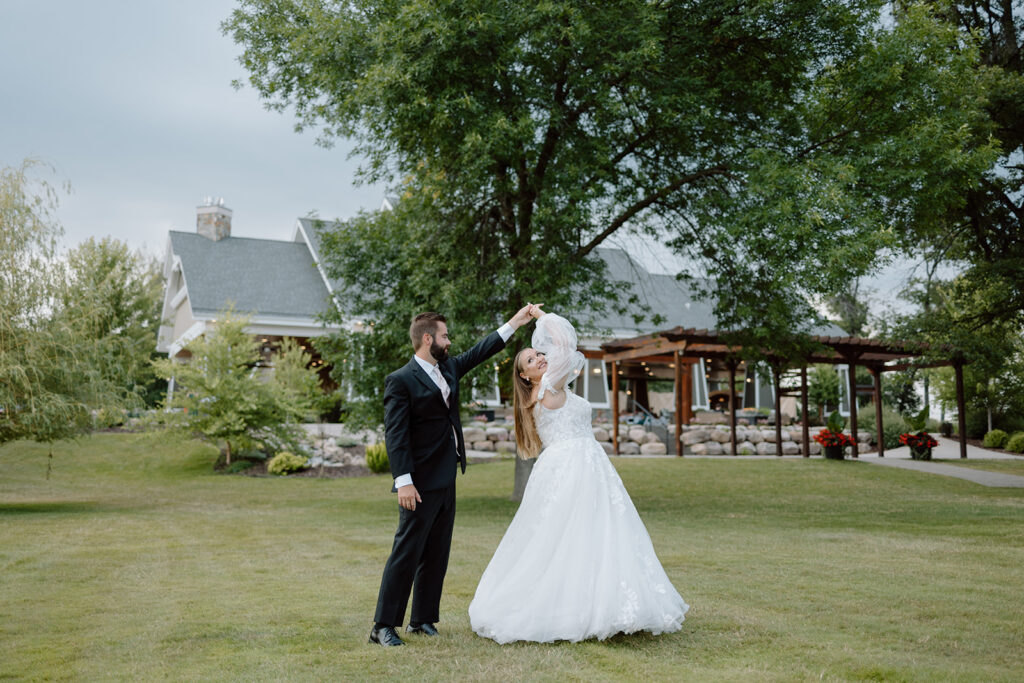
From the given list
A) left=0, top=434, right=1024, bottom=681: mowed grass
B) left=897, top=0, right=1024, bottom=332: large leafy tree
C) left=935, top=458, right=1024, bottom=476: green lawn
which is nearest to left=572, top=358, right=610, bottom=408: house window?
→ left=935, top=458, right=1024, bottom=476: green lawn

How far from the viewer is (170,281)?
106 feet

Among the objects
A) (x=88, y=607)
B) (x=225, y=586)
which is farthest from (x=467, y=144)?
(x=88, y=607)

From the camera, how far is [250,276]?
28.8 m

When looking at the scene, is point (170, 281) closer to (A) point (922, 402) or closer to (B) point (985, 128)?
(B) point (985, 128)

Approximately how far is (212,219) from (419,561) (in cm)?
2864

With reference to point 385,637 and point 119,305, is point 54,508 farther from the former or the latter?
point 119,305

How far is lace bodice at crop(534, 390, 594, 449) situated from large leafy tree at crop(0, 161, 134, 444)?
982cm

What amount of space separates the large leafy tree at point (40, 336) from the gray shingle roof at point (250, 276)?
12754 millimetres

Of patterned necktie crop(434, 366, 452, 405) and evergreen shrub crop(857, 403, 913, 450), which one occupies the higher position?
patterned necktie crop(434, 366, 452, 405)

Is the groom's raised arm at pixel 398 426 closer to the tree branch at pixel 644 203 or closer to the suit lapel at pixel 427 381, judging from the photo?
the suit lapel at pixel 427 381

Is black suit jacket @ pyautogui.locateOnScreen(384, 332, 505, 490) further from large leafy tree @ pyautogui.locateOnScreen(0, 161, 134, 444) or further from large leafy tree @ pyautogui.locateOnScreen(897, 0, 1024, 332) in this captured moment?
large leafy tree @ pyautogui.locateOnScreen(897, 0, 1024, 332)

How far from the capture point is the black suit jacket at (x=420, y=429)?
4.98 metres

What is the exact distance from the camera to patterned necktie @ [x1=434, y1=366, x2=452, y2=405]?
520cm

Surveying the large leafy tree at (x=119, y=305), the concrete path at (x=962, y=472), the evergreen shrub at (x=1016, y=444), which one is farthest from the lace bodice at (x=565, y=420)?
the evergreen shrub at (x=1016, y=444)
